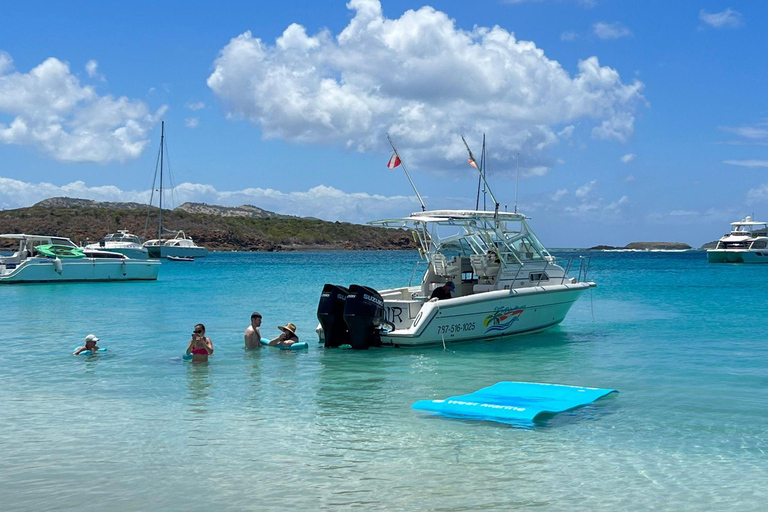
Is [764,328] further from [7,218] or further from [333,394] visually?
[7,218]

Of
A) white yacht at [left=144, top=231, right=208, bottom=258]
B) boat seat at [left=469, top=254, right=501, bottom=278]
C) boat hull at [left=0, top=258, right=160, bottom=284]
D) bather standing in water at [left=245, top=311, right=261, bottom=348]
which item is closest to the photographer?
bather standing in water at [left=245, top=311, right=261, bottom=348]

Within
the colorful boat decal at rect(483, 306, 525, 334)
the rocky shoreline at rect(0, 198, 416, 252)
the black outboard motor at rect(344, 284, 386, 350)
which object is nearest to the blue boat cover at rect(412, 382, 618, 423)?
the black outboard motor at rect(344, 284, 386, 350)

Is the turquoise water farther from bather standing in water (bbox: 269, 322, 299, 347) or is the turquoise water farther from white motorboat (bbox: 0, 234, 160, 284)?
white motorboat (bbox: 0, 234, 160, 284)

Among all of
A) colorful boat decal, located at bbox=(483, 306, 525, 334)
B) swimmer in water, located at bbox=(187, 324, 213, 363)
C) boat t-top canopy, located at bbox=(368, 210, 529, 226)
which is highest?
boat t-top canopy, located at bbox=(368, 210, 529, 226)

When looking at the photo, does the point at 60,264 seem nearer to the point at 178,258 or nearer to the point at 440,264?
the point at 440,264

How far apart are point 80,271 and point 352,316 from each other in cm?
2949

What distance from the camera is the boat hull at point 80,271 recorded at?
37781 millimetres

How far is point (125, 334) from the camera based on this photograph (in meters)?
19.2

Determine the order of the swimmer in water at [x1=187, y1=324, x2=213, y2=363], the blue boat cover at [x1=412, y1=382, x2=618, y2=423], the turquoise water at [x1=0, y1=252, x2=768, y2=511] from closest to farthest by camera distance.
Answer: the turquoise water at [x1=0, y1=252, x2=768, y2=511] < the blue boat cover at [x1=412, y1=382, x2=618, y2=423] < the swimmer in water at [x1=187, y1=324, x2=213, y2=363]

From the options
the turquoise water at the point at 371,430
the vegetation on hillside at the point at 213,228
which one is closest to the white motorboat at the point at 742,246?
the vegetation on hillside at the point at 213,228

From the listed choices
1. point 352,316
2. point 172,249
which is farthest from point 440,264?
point 172,249

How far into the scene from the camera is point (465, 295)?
17.1 m

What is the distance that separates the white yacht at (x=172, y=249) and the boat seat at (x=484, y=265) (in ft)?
238

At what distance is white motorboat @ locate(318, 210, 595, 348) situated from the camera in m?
14.8
